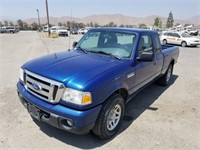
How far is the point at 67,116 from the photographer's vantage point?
279 cm

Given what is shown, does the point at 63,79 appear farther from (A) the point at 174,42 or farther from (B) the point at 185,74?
(A) the point at 174,42

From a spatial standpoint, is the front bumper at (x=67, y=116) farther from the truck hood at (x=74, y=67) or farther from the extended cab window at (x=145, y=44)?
the extended cab window at (x=145, y=44)

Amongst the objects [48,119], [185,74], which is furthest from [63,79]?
[185,74]

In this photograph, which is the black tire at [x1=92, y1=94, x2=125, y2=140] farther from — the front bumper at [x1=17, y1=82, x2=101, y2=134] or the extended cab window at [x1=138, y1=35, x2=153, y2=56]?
the extended cab window at [x1=138, y1=35, x2=153, y2=56]

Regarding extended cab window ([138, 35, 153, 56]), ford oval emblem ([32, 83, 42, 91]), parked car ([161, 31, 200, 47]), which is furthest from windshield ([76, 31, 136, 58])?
parked car ([161, 31, 200, 47])

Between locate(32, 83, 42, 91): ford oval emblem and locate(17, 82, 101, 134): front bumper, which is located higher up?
locate(32, 83, 42, 91): ford oval emblem

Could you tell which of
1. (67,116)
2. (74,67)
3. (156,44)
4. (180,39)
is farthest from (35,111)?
(180,39)

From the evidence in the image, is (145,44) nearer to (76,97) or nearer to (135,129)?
(135,129)

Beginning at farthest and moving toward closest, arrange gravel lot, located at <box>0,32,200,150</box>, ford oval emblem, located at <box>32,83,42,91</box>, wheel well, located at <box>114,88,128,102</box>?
wheel well, located at <box>114,88,128,102</box> → gravel lot, located at <box>0,32,200,150</box> → ford oval emblem, located at <box>32,83,42,91</box>

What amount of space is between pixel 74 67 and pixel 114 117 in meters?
1.18

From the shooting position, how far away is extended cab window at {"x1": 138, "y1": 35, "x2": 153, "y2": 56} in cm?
419

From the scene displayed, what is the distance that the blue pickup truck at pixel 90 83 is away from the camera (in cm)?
283

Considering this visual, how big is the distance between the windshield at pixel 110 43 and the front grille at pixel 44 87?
1.47 metres

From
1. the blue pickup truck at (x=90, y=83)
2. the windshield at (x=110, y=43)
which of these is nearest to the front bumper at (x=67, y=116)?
the blue pickup truck at (x=90, y=83)
